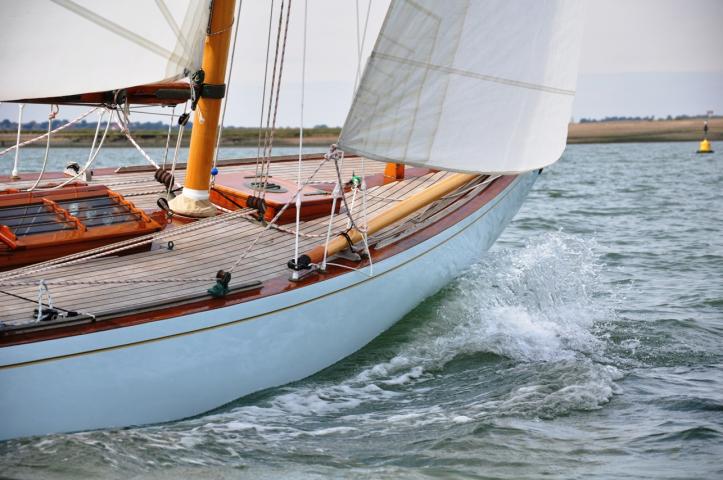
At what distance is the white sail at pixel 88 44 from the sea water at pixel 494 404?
2320 mm

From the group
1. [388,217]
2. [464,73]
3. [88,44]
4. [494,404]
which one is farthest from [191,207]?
[494,404]

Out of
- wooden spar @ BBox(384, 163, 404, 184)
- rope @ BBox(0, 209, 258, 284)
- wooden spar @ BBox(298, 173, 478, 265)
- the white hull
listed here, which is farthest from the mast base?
wooden spar @ BBox(384, 163, 404, 184)

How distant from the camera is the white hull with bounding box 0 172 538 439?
15.9 feet

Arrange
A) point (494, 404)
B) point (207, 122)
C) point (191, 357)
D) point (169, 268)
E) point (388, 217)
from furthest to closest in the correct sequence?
point (207, 122)
point (388, 217)
point (169, 268)
point (494, 404)
point (191, 357)

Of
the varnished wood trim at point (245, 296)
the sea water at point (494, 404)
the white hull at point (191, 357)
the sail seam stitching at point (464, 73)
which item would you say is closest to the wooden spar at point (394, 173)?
the varnished wood trim at point (245, 296)

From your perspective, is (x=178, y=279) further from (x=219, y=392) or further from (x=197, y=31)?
(x=197, y=31)

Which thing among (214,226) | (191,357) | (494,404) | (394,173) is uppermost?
(394,173)

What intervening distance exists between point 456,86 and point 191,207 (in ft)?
9.15

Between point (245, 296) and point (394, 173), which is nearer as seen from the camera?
point (245, 296)

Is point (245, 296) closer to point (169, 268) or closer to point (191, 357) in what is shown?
point (191, 357)

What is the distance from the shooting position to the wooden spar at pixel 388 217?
6.55m

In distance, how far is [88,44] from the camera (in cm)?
586

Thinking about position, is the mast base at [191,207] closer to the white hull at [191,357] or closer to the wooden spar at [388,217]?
the wooden spar at [388,217]

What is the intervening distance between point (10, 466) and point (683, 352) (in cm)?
556
